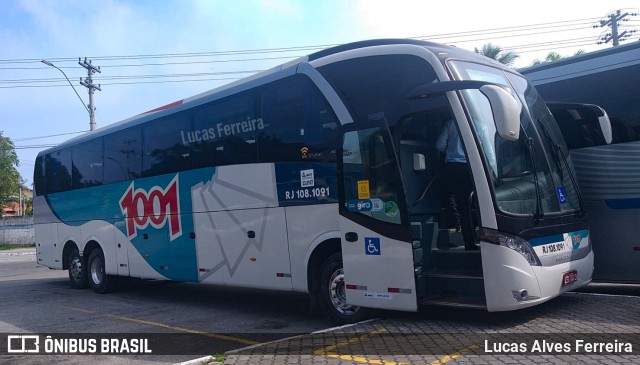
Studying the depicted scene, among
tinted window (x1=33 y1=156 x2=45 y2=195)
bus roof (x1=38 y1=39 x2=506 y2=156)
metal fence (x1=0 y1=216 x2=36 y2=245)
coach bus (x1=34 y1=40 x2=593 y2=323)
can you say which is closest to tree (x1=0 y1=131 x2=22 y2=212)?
metal fence (x1=0 y1=216 x2=36 y2=245)

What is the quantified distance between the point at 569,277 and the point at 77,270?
40.3ft

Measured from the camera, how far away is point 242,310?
422 inches

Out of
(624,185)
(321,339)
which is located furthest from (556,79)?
(321,339)

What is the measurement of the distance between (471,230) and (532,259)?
1.26 metres

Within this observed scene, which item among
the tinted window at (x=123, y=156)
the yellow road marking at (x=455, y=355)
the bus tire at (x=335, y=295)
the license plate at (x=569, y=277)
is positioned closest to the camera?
the yellow road marking at (x=455, y=355)

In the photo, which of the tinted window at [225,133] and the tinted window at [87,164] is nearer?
the tinted window at [225,133]

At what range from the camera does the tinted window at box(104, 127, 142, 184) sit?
12.5m

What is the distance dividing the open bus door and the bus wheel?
31.4 feet

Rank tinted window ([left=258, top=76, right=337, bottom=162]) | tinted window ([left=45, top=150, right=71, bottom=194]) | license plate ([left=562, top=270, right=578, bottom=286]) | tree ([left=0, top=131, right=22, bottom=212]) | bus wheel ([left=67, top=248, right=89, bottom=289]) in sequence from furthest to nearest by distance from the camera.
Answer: tree ([left=0, top=131, right=22, bottom=212]) → tinted window ([left=45, top=150, right=71, bottom=194]) → bus wheel ([left=67, top=248, right=89, bottom=289]) → tinted window ([left=258, top=76, right=337, bottom=162]) → license plate ([left=562, top=270, right=578, bottom=286])

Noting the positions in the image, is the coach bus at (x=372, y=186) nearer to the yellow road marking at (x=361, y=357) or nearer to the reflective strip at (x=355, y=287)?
the reflective strip at (x=355, y=287)

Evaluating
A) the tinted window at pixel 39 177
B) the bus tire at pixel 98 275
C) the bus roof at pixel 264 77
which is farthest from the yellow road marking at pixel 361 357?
the tinted window at pixel 39 177

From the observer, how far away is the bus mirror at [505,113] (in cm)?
609

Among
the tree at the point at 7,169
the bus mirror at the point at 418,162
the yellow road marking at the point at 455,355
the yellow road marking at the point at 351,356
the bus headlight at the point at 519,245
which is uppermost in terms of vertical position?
the tree at the point at 7,169

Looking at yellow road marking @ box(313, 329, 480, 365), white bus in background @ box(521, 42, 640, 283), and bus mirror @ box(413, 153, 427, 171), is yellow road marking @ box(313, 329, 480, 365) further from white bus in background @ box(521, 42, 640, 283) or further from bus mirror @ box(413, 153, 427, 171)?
white bus in background @ box(521, 42, 640, 283)
